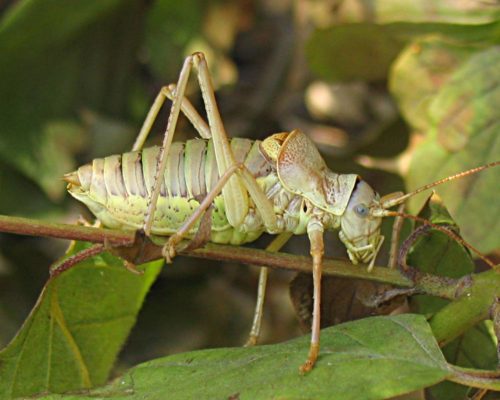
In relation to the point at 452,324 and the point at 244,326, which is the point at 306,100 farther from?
the point at 452,324

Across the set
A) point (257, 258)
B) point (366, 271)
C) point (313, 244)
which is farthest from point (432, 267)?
point (257, 258)

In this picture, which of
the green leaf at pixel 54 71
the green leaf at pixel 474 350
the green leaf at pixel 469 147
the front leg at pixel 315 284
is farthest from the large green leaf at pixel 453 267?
the green leaf at pixel 54 71

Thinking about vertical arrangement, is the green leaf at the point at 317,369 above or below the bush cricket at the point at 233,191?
below

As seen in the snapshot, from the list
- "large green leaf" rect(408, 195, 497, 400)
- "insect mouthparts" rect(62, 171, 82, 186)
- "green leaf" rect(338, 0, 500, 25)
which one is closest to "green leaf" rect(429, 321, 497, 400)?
"large green leaf" rect(408, 195, 497, 400)

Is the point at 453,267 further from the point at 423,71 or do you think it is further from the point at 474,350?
the point at 423,71

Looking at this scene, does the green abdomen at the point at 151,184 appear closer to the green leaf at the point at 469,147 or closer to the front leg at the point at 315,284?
the front leg at the point at 315,284
